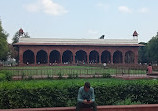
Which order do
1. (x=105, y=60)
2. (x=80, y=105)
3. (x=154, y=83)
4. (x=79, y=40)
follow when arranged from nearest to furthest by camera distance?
(x=80, y=105) < (x=154, y=83) < (x=79, y=40) < (x=105, y=60)

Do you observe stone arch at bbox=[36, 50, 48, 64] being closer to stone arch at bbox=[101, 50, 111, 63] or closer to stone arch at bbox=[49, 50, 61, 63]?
stone arch at bbox=[49, 50, 61, 63]

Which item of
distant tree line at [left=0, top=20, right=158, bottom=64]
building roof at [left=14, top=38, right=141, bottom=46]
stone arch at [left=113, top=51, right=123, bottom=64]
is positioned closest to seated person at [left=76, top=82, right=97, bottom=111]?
distant tree line at [left=0, top=20, right=158, bottom=64]

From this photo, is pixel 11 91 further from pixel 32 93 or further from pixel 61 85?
pixel 61 85

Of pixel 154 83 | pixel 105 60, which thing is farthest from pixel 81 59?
pixel 154 83

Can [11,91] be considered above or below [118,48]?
below

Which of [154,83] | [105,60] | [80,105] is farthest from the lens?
[105,60]

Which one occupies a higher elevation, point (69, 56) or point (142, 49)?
point (142, 49)

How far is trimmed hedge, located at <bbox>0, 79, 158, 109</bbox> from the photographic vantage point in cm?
511

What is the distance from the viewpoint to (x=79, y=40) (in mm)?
37844

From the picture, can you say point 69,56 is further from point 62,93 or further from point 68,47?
point 62,93

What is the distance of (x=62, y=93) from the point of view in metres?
5.39

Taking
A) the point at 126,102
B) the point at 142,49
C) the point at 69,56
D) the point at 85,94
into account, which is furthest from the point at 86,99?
the point at 142,49

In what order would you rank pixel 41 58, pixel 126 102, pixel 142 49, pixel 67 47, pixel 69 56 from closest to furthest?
1. pixel 126 102
2. pixel 67 47
3. pixel 41 58
4. pixel 69 56
5. pixel 142 49

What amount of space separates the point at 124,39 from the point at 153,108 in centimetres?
3471
